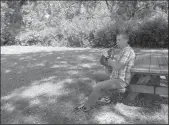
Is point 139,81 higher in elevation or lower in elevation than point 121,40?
lower

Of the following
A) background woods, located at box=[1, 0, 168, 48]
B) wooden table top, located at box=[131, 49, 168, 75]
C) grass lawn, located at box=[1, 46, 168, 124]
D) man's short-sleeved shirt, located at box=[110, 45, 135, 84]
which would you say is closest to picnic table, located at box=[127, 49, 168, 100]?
wooden table top, located at box=[131, 49, 168, 75]

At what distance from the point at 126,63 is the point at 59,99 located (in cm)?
179

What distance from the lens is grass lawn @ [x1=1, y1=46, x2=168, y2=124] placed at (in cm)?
509

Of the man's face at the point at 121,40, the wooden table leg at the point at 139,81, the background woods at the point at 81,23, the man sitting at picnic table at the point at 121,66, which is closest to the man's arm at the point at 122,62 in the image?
the man sitting at picnic table at the point at 121,66

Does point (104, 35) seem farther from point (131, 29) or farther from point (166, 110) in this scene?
point (166, 110)

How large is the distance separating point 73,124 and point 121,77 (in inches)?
46.0

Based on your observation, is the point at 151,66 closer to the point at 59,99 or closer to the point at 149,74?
the point at 149,74

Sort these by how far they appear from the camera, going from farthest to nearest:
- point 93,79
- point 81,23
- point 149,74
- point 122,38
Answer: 1. point 81,23
2. point 93,79
3. point 122,38
4. point 149,74

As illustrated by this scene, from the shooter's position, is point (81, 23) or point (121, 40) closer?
point (121, 40)

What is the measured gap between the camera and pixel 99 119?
503 cm

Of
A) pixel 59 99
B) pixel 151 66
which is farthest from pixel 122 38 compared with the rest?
pixel 59 99

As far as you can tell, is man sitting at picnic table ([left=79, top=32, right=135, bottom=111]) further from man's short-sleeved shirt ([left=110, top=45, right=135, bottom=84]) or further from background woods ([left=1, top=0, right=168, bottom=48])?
background woods ([left=1, top=0, right=168, bottom=48])

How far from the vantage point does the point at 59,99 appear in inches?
238

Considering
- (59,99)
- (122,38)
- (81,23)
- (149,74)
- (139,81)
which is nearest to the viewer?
(149,74)
